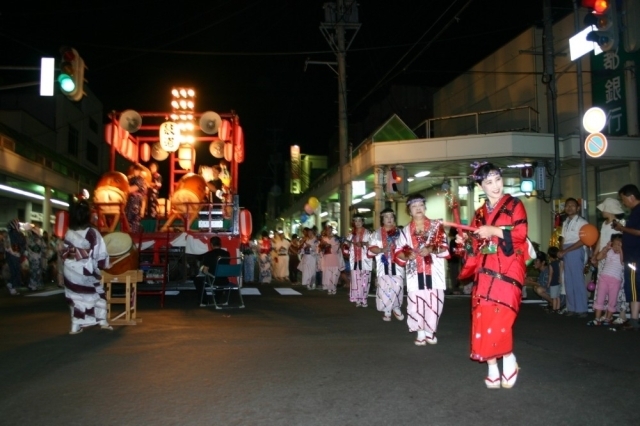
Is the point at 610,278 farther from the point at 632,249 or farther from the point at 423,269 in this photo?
the point at 423,269

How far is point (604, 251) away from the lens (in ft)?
29.3

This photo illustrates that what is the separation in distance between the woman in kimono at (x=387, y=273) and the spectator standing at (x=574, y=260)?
2712mm

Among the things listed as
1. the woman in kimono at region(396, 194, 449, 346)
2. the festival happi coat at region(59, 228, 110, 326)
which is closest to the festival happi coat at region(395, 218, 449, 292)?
the woman in kimono at region(396, 194, 449, 346)

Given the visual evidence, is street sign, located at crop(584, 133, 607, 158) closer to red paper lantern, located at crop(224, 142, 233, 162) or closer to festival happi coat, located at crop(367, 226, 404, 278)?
festival happi coat, located at crop(367, 226, 404, 278)

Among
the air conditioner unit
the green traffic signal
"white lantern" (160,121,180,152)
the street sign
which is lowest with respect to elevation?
the air conditioner unit

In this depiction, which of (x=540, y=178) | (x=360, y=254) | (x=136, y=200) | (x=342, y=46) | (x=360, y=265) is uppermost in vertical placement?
(x=342, y=46)

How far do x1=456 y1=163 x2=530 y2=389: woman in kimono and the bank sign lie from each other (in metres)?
13.9

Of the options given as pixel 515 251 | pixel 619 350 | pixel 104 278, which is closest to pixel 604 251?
pixel 619 350

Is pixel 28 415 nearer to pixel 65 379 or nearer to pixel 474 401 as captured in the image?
pixel 65 379

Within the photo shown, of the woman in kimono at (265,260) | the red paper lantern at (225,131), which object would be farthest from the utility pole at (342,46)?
the red paper lantern at (225,131)

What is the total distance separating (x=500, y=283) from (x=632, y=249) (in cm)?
429

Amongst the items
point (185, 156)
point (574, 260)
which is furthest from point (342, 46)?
point (574, 260)

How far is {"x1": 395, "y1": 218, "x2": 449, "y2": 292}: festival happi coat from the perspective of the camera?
715 centimetres

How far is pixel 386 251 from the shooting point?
8.82 m
